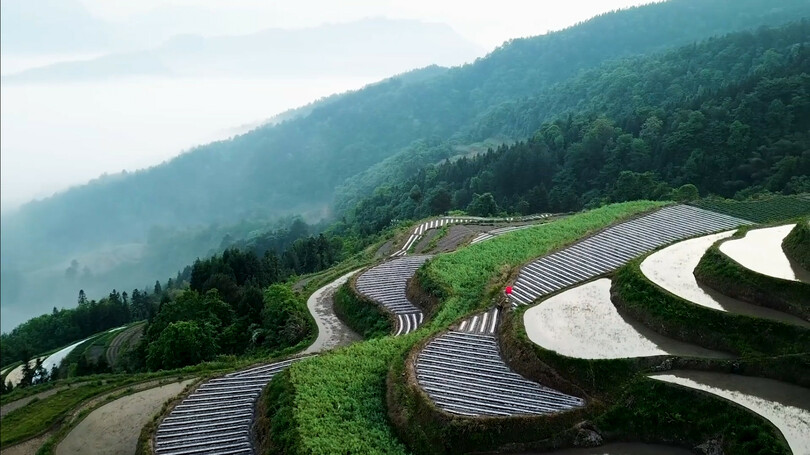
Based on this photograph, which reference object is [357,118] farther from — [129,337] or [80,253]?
[129,337]

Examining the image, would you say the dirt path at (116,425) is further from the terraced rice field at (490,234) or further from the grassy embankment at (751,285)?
the terraced rice field at (490,234)

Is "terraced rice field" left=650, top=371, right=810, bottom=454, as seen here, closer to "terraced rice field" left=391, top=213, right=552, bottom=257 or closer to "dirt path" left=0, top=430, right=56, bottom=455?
"dirt path" left=0, top=430, right=56, bottom=455

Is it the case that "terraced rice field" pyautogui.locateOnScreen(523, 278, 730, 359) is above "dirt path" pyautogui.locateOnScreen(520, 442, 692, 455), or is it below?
above

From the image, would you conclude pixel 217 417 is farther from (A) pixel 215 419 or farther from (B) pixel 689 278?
(B) pixel 689 278

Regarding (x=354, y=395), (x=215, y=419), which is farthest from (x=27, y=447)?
(x=354, y=395)

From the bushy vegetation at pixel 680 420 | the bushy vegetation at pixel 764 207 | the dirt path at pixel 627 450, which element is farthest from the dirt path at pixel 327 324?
the bushy vegetation at pixel 764 207

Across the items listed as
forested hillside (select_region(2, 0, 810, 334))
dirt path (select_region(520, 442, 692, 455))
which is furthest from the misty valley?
forested hillside (select_region(2, 0, 810, 334))

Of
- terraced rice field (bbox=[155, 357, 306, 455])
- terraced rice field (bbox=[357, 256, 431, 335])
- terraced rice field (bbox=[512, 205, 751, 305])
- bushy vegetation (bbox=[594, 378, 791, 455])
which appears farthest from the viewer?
terraced rice field (bbox=[357, 256, 431, 335])
